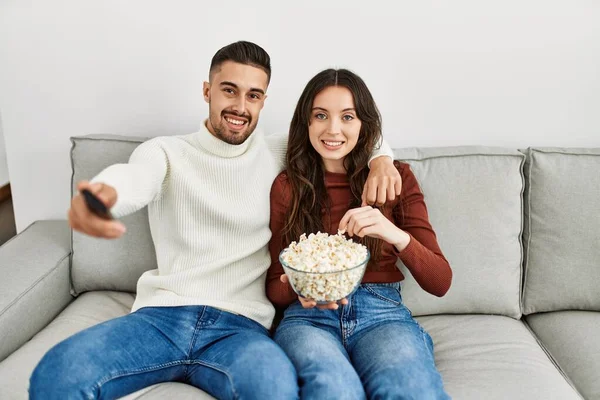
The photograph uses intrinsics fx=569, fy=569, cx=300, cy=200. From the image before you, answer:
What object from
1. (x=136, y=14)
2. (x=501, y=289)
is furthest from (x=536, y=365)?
(x=136, y=14)

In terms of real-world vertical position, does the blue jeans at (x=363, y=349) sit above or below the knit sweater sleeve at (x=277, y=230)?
below

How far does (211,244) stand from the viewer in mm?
1652

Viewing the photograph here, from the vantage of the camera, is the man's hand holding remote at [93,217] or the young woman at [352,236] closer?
the man's hand holding remote at [93,217]

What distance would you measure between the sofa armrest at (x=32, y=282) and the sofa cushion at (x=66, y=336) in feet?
0.11

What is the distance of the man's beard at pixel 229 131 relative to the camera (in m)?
1.65

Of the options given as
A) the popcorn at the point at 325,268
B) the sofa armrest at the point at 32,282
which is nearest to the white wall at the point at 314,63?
the sofa armrest at the point at 32,282

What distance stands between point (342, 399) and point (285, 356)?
7.6 inches

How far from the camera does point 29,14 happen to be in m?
2.05

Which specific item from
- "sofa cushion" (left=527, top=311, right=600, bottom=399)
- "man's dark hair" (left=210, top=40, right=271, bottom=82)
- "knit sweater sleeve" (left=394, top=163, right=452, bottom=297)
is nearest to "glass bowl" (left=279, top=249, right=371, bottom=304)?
"knit sweater sleeve" (left=394, top=163, right=452, bottom=297)

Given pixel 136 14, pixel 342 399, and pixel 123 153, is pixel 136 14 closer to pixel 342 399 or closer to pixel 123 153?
pixel 123 153

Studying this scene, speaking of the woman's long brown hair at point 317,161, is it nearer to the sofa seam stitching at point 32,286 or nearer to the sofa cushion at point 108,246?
the sofa cushion at point 108,246

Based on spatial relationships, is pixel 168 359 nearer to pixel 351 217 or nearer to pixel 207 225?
pixel 207 225

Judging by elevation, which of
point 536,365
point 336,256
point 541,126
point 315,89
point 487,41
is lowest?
point 536,365

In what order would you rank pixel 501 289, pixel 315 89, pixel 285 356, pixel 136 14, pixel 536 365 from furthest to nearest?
pixel 136 14 < pixel 501 289 < pixel 315 89 < pixel 536 365 < pixel 285 356
